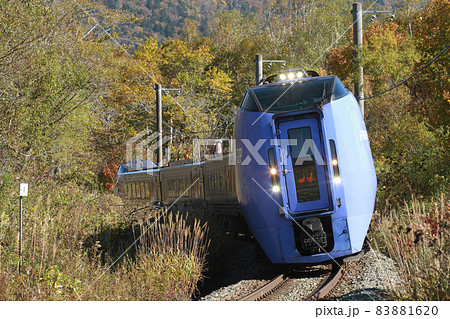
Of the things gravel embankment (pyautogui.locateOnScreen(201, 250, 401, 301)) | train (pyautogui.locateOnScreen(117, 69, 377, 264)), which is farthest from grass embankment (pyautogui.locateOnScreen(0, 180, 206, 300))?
train (pyautogui.locateOnScreen(117, 69, 377, 264))

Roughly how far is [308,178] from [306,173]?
0.29 ft

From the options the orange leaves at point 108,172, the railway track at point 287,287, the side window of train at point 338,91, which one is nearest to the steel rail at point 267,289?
the railway track at point 287,287

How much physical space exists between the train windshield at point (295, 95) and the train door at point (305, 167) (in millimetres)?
401

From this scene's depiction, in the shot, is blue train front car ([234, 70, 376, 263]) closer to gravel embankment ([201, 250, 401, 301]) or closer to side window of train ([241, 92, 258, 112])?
side window of train ([241, 92, 258, 112])

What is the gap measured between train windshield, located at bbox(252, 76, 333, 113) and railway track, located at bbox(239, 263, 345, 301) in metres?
2.84

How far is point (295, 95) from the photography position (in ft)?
32.9

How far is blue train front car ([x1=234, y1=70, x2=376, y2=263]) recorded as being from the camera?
364 inches

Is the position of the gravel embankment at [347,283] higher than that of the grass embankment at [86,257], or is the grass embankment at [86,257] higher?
the grass embankment at [86,257]

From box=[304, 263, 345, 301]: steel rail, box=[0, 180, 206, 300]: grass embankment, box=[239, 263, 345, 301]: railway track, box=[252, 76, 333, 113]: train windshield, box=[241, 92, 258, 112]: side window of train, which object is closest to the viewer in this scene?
box=[0, 180, 206, 300]: grass embankment

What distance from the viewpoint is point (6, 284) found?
24.1ft

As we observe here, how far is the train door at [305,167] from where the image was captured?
9.27 m

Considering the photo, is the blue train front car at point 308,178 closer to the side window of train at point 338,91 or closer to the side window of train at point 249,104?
the side window of train at point 338,91

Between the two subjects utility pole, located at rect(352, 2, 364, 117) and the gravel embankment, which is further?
utility pole, located at rect(352, 2, 364, 117)
